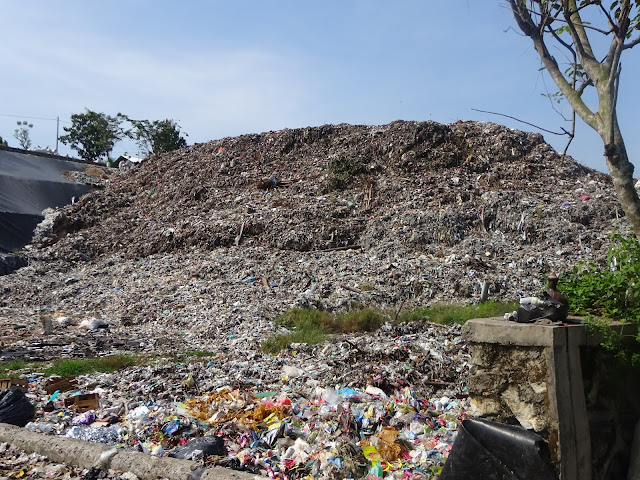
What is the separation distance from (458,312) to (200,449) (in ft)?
16.8

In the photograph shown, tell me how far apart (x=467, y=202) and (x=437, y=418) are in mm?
9082

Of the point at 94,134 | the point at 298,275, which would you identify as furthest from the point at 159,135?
the point at 298,275

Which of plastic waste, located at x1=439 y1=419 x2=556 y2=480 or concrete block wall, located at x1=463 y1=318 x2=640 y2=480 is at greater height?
concrete block wall, located at x1=463 y1=318 x2=640 y2=480

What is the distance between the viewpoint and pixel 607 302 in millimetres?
2811

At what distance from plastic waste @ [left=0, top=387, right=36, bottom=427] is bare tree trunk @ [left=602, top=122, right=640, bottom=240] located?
14.5ft

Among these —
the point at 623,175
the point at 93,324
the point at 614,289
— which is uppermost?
the point at 623,175

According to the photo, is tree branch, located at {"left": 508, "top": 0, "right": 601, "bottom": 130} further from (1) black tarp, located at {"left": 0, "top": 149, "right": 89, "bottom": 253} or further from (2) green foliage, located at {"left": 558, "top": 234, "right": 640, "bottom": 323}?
(1) black tarp, located at {"left": 0, "top": 149, "right": 89, "bottom": 253}

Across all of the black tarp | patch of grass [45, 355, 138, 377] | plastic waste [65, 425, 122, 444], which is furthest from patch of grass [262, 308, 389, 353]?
the black tarp

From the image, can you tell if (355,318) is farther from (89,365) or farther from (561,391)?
(561,391)

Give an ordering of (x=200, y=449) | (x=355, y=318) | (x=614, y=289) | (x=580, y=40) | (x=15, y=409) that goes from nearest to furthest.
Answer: (x=614, y=289) → (x=580, y=40) → (x=200, y=449) → (x=15, y=409) → (x=355, y=318)

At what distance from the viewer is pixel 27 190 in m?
19.2

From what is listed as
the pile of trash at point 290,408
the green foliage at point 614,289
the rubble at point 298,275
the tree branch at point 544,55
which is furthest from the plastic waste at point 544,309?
the tree branch at point 544,55

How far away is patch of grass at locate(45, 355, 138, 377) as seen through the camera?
5918 mm

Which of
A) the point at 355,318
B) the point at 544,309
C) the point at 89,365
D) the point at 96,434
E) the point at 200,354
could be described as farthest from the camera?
the point at 355,318
